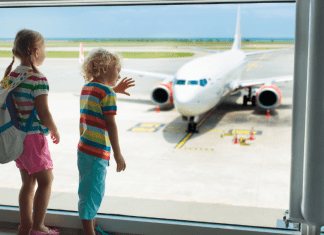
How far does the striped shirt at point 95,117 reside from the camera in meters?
2.35

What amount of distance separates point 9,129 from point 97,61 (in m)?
0.82

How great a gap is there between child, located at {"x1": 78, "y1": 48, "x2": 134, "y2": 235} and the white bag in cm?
45

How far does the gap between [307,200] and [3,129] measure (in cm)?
222

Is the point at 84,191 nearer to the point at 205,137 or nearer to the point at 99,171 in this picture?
the point at 99,171

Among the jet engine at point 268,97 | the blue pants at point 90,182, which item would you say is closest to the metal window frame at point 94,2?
the blue pants at point 90,182

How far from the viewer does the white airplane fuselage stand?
10633 mm

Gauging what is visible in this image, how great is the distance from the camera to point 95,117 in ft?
7.82

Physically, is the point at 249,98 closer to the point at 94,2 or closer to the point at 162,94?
the point at 162,94

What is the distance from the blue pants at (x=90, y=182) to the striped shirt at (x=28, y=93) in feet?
1.55

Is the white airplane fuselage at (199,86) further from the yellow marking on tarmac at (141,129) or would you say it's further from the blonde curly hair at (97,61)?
the blonde curly hair at (97,61)

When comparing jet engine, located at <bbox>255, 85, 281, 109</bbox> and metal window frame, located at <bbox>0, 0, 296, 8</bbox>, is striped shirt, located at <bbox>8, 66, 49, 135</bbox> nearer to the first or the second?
metal window frame, located at <bbox>0, 0, 296, 8</bbox>

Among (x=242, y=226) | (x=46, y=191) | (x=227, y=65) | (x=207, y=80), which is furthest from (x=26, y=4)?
(x=227, y=65)

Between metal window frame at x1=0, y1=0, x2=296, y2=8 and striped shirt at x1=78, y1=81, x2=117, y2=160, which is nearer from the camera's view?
striped shirt at x1=78, y1=81, x2=117, y2=160

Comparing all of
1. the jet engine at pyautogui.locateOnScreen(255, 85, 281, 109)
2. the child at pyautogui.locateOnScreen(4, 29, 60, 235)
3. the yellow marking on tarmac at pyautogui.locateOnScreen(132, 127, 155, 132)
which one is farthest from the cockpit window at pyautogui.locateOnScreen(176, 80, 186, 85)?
the child at pyautogui.locateOnScreen(4, 29, 60, 235)
